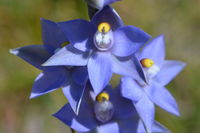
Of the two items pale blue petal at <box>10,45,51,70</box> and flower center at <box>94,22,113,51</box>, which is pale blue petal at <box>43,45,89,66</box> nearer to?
flower center at <box>94,22,113,51</box>

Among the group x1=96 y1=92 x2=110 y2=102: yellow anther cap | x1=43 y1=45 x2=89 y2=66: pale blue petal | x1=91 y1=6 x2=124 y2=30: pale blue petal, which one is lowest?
x1=96 y1=92 x2=110 y2=102: yellow anther cap

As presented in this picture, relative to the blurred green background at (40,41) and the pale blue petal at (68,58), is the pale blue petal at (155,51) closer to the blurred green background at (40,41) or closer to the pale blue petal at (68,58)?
the pale blue petal at (68,58)

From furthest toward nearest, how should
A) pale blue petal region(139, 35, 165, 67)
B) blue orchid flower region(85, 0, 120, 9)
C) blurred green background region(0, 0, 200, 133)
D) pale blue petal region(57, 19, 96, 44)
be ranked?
blurred green background region(0, 0, 200, 133)
pale blue petal region(139, 35, 165, 67)
pale blue petal region(57, 19, 96, 44)
blue orchid flower region(85, 0, 120, 9)

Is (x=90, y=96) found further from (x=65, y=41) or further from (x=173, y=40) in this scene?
(x=173, y=40)

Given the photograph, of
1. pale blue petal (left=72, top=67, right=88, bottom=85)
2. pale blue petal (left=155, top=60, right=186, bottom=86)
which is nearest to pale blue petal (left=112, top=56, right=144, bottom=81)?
pale blue petal (left=72, top=67, right=88, bottom=85)

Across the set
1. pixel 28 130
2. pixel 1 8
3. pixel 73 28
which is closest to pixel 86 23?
pixel 73 28

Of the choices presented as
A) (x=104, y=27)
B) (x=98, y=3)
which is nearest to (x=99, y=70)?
(x=104, y=27)
